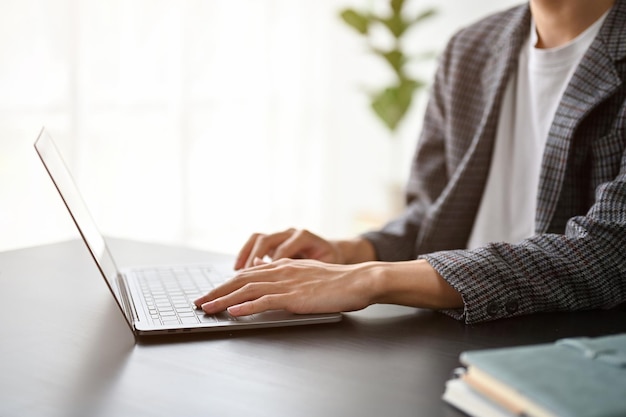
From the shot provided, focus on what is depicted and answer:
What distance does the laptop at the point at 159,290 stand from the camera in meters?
1.02

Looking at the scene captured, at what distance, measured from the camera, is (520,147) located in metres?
1.68

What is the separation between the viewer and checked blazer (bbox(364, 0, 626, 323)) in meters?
1.14

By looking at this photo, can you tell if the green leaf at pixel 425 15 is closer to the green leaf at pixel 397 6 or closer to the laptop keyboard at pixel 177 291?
the green leaf at pixel 397 6

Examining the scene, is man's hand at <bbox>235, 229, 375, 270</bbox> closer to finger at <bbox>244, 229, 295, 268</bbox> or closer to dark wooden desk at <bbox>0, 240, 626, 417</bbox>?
finger at <bbox>244, 229, 295, 268</bbox>

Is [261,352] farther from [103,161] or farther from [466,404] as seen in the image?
[103,161]

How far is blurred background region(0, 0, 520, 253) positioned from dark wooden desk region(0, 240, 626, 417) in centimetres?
147

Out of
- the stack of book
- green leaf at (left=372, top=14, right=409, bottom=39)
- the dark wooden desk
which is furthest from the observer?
green leaf at (left=372, top=14, right=409, bottom=39)

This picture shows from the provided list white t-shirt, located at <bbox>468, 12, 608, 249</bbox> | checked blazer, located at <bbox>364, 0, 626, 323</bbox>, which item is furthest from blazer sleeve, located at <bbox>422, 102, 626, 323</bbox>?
white t-shirt, located at <bbox>468, 12, 608, 249</bbox>

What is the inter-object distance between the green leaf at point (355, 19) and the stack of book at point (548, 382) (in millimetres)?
3057

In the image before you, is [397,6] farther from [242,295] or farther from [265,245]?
[242,295]

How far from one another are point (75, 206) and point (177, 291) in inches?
7.8

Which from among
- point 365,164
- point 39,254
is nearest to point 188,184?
point 365,164

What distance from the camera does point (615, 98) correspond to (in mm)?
1452

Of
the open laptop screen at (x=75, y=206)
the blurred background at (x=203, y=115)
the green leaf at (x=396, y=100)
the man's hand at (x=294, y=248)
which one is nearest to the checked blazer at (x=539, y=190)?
the man's hand at (x=294, y=248)
